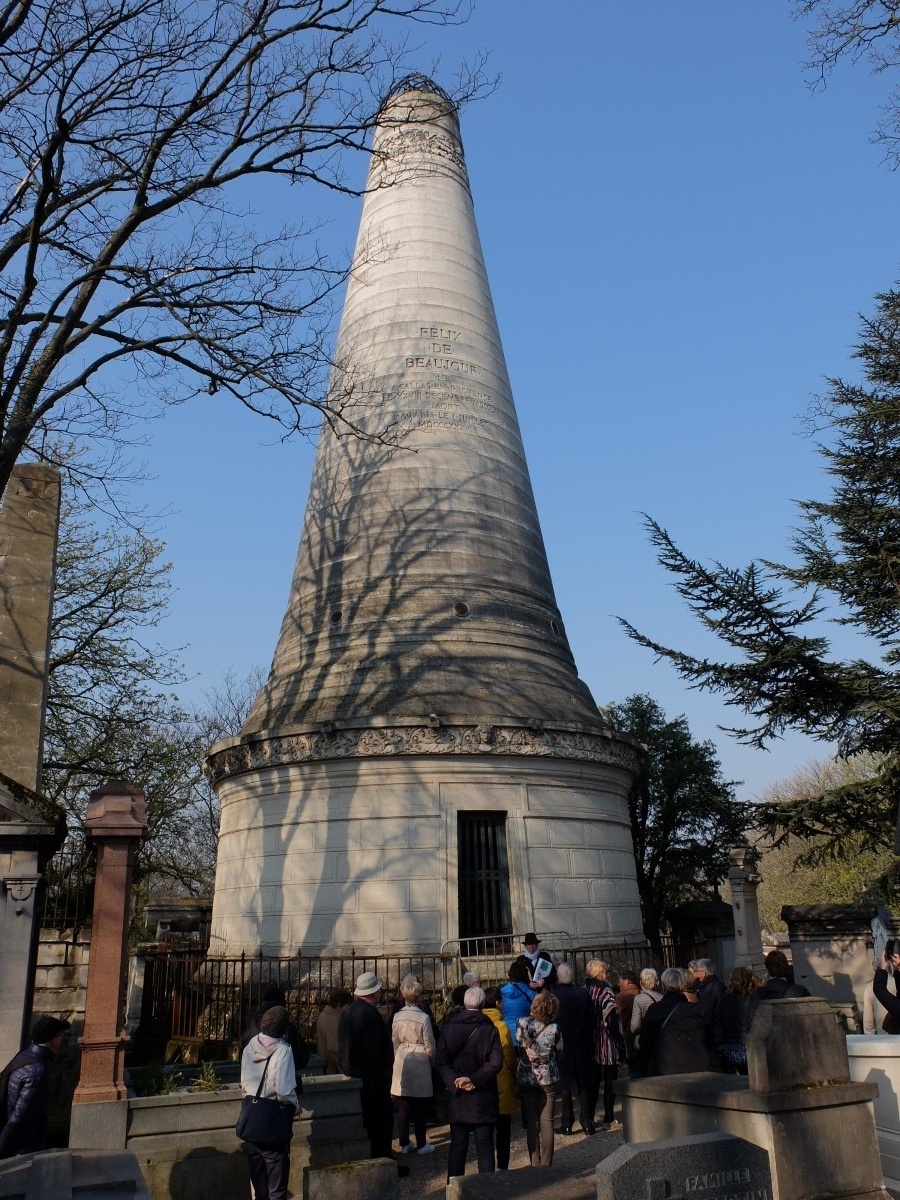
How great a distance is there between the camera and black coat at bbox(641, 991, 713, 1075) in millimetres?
7793

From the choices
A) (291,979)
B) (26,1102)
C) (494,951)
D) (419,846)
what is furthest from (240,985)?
(26,1102)

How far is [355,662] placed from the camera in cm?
1596

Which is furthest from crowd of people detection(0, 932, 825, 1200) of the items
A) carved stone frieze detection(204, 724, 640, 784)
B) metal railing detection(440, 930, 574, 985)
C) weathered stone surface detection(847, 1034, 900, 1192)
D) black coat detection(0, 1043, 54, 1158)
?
carved stone frieze detection(204, 724, 640, 784)

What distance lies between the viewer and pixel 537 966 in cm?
1040

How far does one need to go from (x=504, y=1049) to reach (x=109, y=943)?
3.31 meters

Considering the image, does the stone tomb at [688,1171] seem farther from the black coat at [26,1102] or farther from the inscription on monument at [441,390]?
the inscription on monument at [441,390]

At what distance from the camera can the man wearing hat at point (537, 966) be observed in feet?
32.8

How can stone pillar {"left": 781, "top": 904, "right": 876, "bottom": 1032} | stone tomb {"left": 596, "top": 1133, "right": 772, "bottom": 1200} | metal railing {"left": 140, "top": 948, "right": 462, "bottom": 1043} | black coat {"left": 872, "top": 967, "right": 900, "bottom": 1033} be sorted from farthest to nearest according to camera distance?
stone pillar {"left": 781, "top": 904, "right": 876, "bottom": 1032} → metal railing {"left": 140, "top": 948, "right": 462, "bottom": 1043} → black coat {"left": 872, "top": 967, "right": 900, "bottom": 1033} → stone tomb {"left": 596, "top": 1133, "right": 772, "bottom": 1200}

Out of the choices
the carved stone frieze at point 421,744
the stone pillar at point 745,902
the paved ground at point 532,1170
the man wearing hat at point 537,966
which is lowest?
the paved ground at point 532,1170

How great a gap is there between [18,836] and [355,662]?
7.40 meters

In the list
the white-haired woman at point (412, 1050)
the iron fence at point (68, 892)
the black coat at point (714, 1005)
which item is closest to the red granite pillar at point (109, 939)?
the white-haired woman at point (412, 1050)

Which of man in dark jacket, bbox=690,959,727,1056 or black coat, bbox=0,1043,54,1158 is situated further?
man in dark jacket, bbox=690,959,727,1056

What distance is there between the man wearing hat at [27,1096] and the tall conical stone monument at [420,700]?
25.2ft

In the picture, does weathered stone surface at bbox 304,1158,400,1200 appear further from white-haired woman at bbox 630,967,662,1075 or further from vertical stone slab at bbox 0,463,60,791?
vertical stone slab at bbox 0,463,60,791
